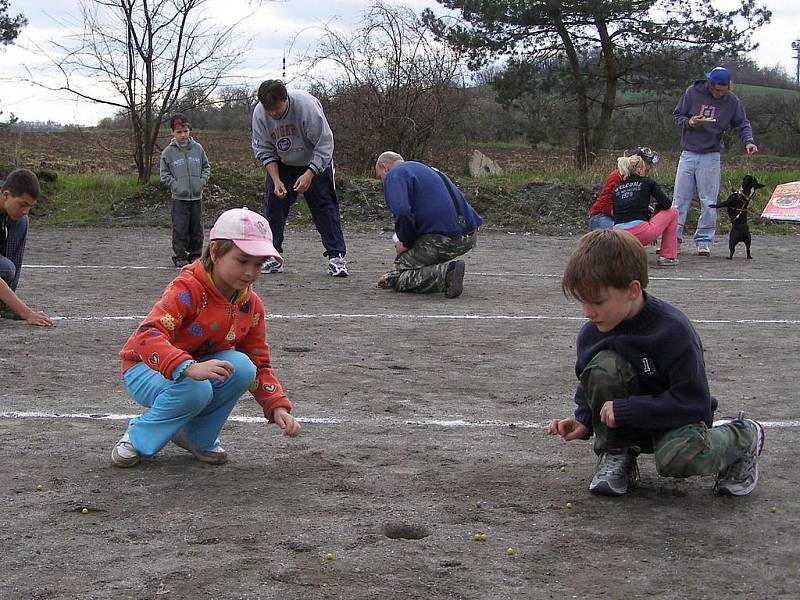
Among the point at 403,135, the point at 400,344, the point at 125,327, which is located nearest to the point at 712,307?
the point at 400,344

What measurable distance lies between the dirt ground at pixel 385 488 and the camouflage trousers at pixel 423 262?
70.0 inches

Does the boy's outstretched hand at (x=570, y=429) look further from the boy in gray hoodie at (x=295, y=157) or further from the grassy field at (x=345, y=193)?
the grassy field at (x=345, y=193)

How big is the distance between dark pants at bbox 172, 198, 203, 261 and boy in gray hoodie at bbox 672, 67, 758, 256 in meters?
5.73

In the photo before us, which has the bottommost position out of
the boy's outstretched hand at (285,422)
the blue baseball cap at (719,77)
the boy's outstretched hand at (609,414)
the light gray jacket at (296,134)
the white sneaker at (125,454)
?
the white sneaker at (125,454)

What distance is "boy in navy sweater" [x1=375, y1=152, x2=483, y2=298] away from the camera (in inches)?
383

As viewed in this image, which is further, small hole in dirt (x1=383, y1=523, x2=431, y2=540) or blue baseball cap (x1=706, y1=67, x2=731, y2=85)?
blue baseball cap (x1=706, y1=67, x2=731, y2=85)

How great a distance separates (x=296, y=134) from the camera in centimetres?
1070

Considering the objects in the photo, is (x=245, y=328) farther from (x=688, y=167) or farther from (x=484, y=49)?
(x=484, y=49)

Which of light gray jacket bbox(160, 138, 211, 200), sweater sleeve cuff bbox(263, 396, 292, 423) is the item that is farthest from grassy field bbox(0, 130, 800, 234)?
sweater sleeve cuff bbox(263, 396, 292, 423)

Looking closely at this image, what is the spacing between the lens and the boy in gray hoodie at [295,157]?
10.6m

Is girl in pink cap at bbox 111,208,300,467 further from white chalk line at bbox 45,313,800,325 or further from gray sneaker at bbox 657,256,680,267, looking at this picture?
gray sneaker at bbox 657,256,680,267

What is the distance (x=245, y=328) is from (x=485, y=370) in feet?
7.55

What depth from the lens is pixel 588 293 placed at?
3805 mm

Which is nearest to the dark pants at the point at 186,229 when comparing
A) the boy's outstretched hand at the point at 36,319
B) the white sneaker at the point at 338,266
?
the white sneaker at the point at 338,266
